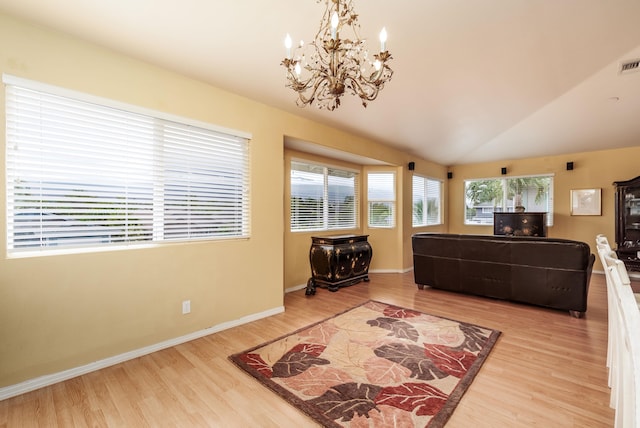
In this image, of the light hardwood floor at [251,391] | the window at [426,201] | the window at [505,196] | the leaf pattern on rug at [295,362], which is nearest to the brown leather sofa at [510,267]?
the light hardwood floor at [251,391]

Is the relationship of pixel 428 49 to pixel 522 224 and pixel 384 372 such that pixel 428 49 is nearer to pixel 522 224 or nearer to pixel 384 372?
pixel 384 372

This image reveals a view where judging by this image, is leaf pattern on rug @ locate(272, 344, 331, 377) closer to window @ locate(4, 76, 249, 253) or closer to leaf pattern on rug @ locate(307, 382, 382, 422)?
leaf pattern on rug @ locate(307, 382, 382, 422)

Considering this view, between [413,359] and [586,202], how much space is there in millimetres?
6012

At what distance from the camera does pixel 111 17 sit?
Result: 6.55ft

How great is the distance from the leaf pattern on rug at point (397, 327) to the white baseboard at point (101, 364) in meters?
1.47

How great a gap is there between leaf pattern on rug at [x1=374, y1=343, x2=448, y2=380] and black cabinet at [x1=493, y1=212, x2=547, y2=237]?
485cm

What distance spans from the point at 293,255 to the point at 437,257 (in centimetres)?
226

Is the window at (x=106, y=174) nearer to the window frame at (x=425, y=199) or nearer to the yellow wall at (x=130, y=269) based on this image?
the yellow wall at (x=130, y=269)

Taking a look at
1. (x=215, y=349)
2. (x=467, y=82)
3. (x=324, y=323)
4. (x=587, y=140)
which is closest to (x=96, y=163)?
(x=215, y=349)

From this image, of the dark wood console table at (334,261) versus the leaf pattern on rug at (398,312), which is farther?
the dark wood console table at (334,261)

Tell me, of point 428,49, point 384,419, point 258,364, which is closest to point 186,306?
point 258,364

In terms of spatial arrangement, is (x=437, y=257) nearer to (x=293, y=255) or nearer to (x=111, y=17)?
(x=293, y=255)

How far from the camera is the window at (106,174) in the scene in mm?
2053

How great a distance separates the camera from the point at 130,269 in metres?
2.46
